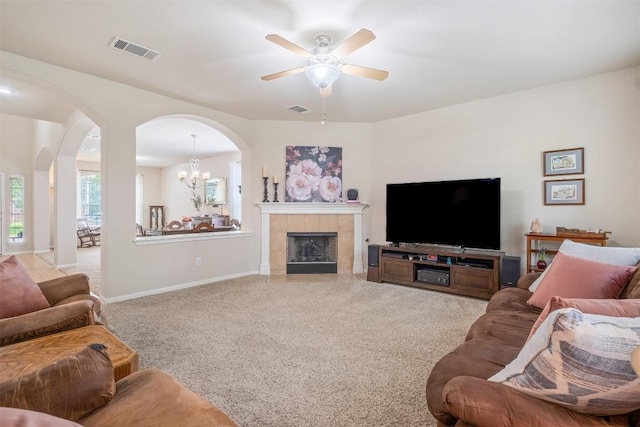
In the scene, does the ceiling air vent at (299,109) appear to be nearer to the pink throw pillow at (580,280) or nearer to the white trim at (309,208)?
the white trim at (309,208)

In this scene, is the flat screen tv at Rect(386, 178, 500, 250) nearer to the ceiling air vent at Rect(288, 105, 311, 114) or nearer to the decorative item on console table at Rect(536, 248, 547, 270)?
the decorative item on console table at Rect(536, 248, 547, 270)

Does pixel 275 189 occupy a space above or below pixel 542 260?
above

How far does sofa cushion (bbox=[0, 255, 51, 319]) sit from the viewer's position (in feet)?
6.09

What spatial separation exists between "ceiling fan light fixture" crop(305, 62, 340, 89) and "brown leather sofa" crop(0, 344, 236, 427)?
251 cm

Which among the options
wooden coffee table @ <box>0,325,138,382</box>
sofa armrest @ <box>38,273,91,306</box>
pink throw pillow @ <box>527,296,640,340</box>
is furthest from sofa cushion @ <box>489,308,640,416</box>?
sofa armrest @ <box>38,273,91,306</box>

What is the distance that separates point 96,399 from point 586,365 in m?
1.57

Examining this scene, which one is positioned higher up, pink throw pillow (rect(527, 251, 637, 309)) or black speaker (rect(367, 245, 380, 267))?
pink throw pillow (rect(527, 251, 637, 309))

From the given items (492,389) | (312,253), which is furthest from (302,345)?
(312,253)

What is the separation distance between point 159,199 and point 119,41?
30.8ft

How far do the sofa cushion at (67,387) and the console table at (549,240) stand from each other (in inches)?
162

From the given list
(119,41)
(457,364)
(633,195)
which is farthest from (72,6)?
(633,195)

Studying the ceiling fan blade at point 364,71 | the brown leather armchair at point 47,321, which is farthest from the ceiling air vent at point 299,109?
the brown leather armchair at point 47,321

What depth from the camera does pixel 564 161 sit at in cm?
370

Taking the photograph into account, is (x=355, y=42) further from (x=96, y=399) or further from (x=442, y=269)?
(x=442, y=269)
